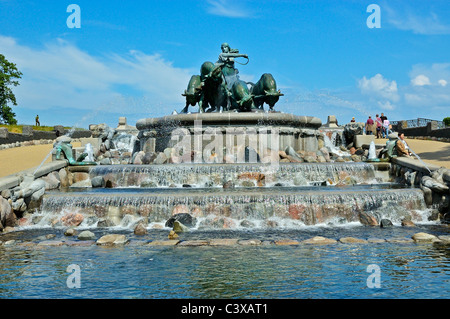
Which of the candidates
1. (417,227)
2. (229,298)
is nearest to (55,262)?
(229,298)

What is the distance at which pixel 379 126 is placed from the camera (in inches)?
1374

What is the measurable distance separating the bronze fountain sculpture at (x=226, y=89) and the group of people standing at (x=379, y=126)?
12231 mm

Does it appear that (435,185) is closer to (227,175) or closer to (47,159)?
(227,175)

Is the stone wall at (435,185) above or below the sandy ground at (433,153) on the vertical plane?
below

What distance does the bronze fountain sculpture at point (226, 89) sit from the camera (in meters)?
23.6

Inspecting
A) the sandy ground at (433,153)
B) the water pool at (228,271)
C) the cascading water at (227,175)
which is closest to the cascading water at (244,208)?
the water pool at (228,271)

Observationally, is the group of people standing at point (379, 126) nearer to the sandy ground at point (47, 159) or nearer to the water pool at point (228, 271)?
the sandy ground at point (47, 159)

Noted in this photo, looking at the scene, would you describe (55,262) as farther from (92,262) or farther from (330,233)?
(330,233)

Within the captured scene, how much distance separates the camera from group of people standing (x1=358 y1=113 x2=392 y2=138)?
3328cm

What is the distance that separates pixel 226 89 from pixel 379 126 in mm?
15712

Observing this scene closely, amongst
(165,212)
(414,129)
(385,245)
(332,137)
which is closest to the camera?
(385,245)

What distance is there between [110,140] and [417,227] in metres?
20.4

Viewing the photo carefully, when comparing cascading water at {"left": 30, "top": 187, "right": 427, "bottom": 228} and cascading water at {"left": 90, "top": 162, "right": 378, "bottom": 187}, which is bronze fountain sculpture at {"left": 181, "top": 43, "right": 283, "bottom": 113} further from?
cascading water at {"left": 30, "top": 187, "right": 427, "bottom": 228}
